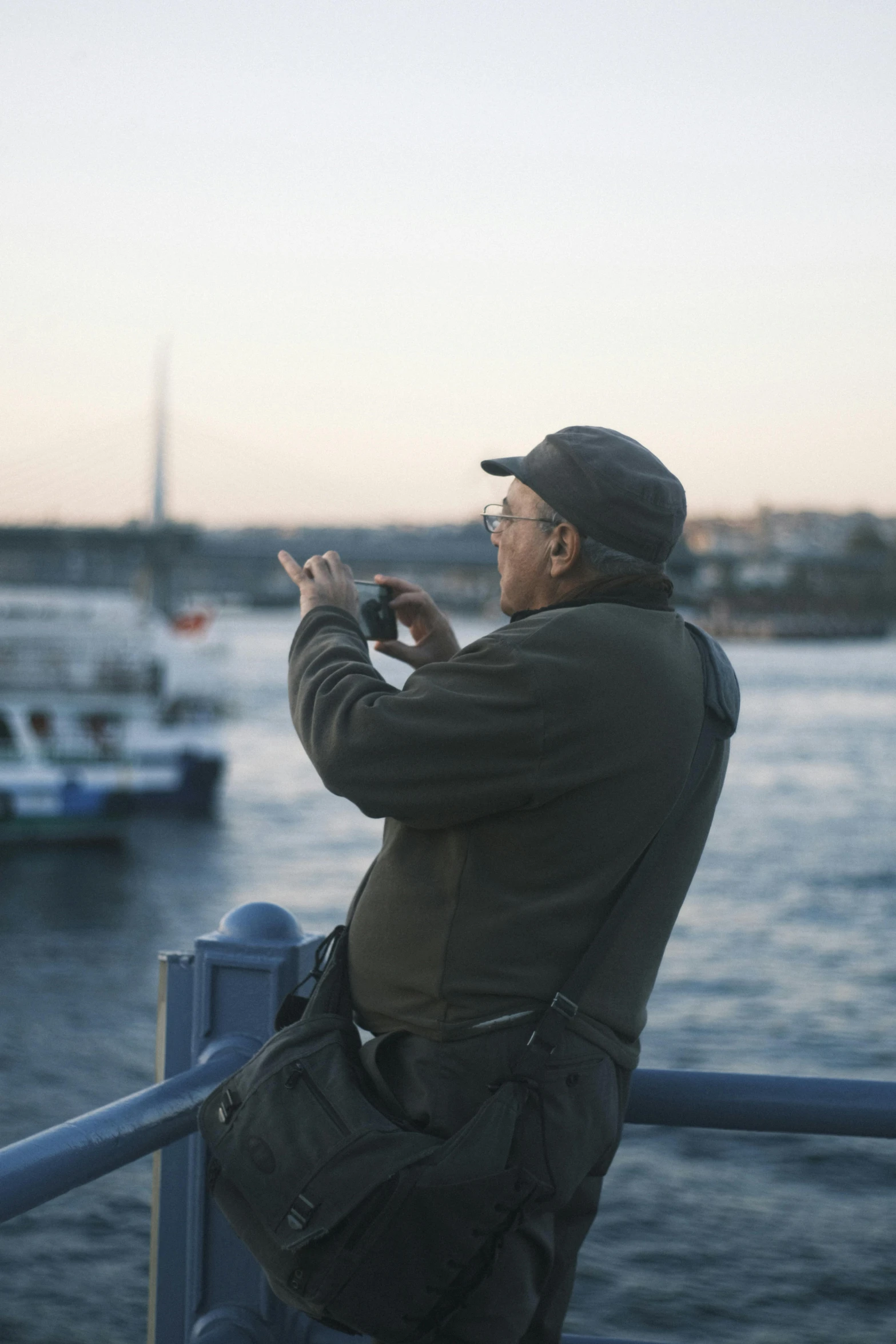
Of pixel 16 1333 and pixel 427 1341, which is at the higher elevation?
pixel 427 1341

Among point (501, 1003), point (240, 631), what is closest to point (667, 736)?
point (501, 1003)

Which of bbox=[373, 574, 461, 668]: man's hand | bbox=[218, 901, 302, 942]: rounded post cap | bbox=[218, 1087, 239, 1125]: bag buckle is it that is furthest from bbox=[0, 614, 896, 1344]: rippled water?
bbox=[218, 1087, 239, 1125]: bag buckle

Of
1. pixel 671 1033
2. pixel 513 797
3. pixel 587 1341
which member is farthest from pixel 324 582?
pixel 671 1033

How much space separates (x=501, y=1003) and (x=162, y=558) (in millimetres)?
44435

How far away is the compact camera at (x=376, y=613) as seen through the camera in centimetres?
150

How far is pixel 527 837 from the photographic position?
1.23m

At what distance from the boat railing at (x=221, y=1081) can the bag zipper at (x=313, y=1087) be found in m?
0.20

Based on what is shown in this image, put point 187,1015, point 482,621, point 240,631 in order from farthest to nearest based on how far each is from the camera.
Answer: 1. point 240,631
2. point 482,621
3. point 187,1015

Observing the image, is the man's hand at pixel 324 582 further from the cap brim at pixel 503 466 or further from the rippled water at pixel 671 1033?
the rippled water at pixel 671 1033

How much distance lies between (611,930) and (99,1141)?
0.48 m

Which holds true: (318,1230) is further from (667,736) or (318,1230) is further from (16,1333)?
(16,1333)

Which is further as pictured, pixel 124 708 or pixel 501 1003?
pixel 124 708

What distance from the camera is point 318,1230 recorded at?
1.18 meters

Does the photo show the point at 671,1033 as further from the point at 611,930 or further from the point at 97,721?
the point at 97,721
